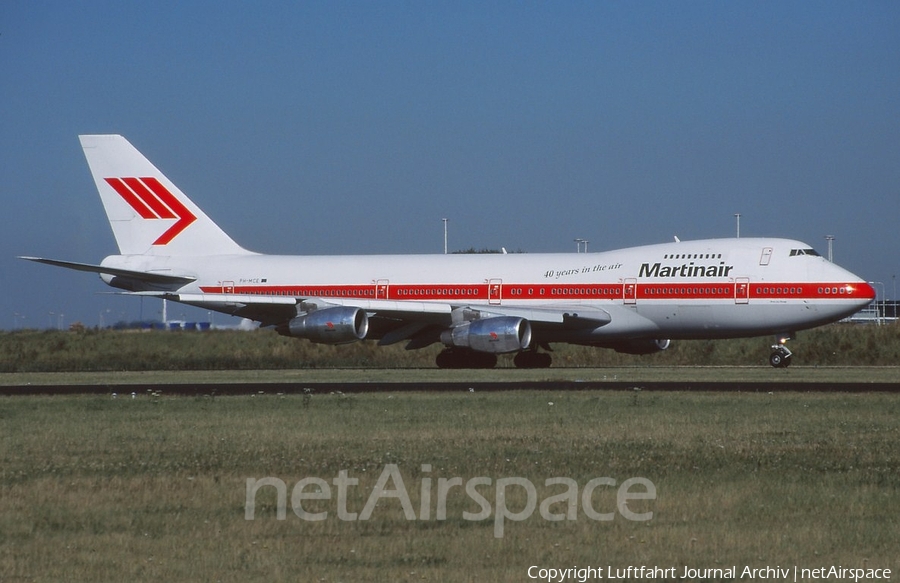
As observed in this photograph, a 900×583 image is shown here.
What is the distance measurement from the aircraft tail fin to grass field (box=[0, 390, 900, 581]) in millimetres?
25989

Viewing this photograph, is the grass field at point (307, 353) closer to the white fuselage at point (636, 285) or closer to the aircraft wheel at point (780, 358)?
the white fuselage at point (636, 285)

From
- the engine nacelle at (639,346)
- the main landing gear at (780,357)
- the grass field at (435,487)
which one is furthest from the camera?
the engine nacelle at (639,346)

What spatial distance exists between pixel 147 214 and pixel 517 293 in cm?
1468

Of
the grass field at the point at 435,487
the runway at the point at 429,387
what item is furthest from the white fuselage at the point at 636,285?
the grass field at the point at 435,487

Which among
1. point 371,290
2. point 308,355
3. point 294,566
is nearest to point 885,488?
point 294,566

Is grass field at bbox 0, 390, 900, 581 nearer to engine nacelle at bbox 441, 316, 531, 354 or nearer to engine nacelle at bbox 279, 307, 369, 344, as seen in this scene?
engine nacelle at bbox 441, 316, 531, 354

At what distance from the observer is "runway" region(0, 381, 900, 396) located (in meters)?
27.0

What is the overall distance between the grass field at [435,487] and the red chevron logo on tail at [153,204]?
85.7 ft

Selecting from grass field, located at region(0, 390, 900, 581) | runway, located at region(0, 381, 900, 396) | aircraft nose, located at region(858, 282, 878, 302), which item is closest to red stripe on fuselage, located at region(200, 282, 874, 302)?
aircraft nose, located at region(858, 282, 878, 302)

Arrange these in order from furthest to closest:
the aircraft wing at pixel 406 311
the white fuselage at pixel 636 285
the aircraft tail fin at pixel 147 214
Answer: the aircraft tail fin at pixel 147 214, the aircraft wing at pixel 406 311, the white fuselage at pixel 636 285

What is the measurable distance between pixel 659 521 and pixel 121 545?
4.40 meters

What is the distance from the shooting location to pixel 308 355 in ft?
166

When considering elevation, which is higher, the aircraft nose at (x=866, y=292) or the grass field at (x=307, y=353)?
the aircraft nose at (x=866, y=292)

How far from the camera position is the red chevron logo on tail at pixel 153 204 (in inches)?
1897
